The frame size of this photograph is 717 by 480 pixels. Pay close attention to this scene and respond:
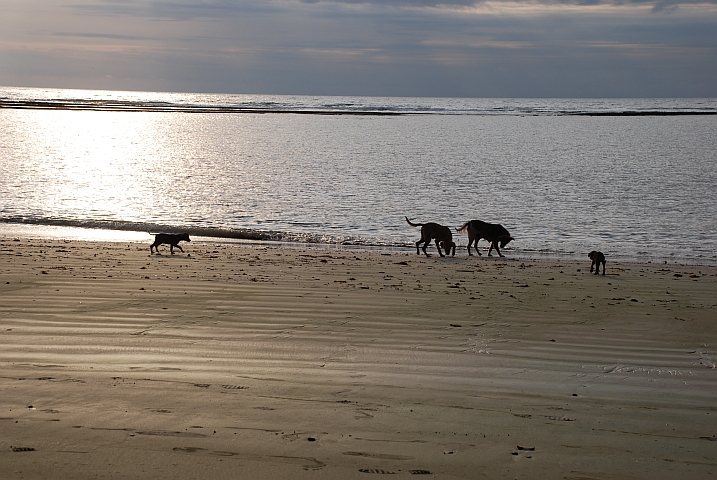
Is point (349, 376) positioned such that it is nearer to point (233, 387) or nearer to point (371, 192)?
point (233, 387)

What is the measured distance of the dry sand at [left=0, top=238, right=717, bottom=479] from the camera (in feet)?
12.8

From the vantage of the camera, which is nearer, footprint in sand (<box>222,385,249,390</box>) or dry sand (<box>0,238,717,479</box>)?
dry sand (<box>0,238,717,479</box>)

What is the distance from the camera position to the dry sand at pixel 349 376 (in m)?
3.92

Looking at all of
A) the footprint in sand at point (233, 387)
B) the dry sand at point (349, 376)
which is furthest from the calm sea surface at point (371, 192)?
the footprint in sand at point (233, 387)

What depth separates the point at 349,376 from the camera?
5496 mm

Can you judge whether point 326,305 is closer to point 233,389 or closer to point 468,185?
point 233,389

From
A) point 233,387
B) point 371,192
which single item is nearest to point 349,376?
point 233,387

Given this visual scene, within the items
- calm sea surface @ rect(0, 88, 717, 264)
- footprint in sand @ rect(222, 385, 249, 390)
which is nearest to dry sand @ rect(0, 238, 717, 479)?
footprint in sand @ rect(222, 385, 249, 390)

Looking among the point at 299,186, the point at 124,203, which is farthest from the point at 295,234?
the point at 299,186

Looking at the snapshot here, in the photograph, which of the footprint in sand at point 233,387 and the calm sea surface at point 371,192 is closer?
the footprint in sand at point 233,387

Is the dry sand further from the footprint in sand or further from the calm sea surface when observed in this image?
the calm sea surface

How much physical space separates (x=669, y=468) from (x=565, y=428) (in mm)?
693

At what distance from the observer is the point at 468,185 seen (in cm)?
2872

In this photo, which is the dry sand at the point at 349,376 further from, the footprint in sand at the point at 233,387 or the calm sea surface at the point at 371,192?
the calm sea surface at the point at 371,192
